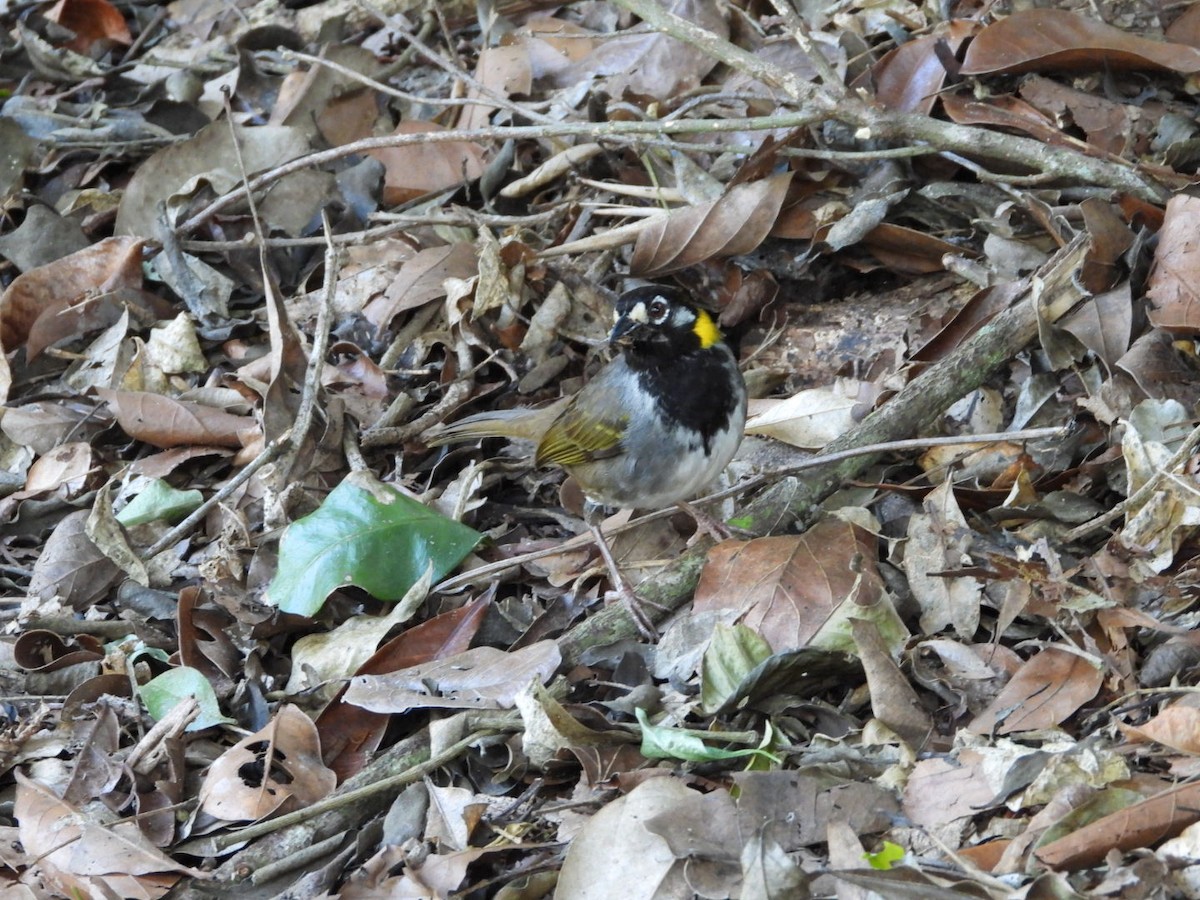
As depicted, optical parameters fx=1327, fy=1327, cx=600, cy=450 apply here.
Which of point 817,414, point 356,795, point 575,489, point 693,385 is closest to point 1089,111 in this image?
point 817,414

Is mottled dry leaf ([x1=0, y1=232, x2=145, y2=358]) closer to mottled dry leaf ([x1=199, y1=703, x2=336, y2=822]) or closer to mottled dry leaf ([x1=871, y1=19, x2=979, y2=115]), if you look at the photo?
mottled dry leaf ([x1=199, y1=703, x2=336, y2=822])

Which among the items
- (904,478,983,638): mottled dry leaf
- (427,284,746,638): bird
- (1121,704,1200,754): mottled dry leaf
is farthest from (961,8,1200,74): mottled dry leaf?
(1121,704,1200,754): mottled dry leaf

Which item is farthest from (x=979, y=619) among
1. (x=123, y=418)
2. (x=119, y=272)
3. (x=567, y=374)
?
(x=119, y=272)

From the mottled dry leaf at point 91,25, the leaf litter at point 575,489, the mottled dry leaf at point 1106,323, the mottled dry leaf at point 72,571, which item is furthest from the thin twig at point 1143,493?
the mottled dry leaf at point 91,25

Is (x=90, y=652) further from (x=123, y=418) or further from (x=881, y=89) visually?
(x=881, y=89)

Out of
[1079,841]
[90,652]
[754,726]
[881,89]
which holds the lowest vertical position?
[90,652]

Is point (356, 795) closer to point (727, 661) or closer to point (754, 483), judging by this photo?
point (727, 661)

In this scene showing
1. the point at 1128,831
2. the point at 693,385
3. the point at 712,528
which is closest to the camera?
the point at 1128,831
